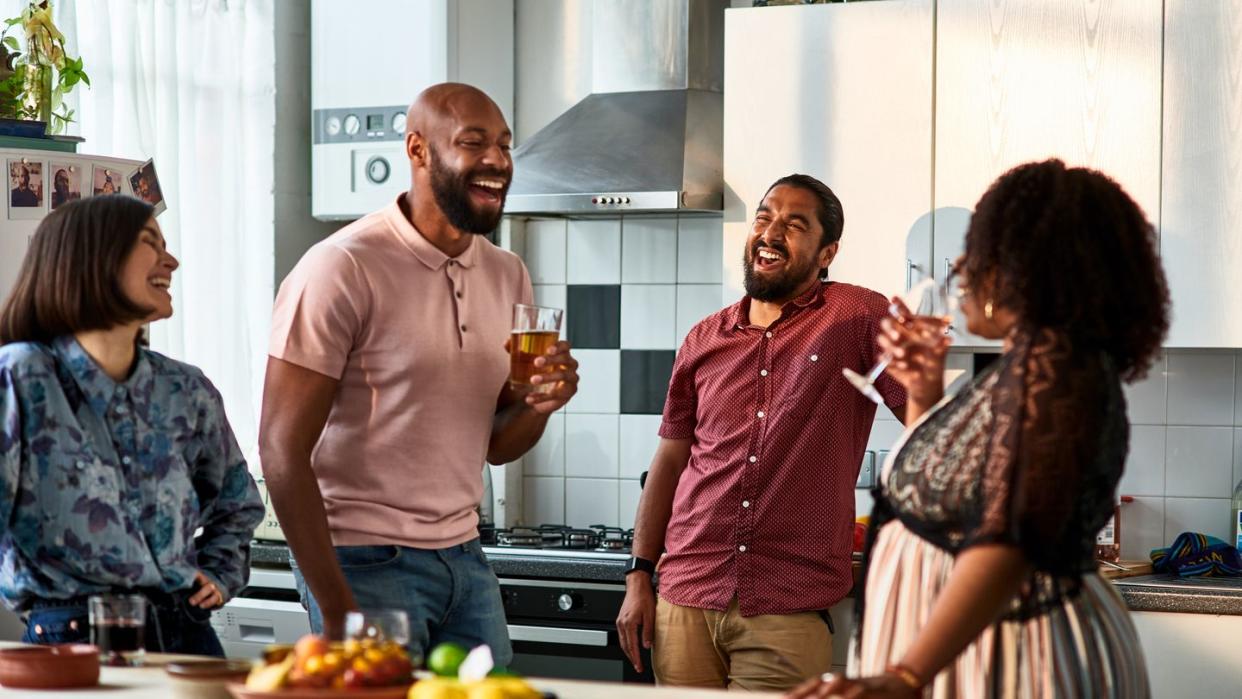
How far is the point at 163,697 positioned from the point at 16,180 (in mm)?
1473

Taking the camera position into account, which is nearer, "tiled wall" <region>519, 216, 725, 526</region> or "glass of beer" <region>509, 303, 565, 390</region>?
"glass of beer" <region>509, 303, 565, 390</region>

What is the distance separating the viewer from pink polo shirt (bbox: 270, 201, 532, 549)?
2342 mm

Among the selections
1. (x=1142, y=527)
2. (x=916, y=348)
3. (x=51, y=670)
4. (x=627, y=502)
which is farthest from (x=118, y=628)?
(x=1142, y=527)

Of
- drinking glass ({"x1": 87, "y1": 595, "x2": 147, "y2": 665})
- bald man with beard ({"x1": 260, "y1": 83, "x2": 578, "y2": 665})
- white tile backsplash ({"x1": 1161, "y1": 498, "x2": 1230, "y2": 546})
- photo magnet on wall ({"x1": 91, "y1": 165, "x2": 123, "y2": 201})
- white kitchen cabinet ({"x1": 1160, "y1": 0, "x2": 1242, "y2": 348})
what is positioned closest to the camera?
drinking glass ({"x1": 87, "y1": 595, "x2": 147, "y2": 665})

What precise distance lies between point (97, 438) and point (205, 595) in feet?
0.96

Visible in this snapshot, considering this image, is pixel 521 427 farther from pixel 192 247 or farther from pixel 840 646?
pixel 192 247

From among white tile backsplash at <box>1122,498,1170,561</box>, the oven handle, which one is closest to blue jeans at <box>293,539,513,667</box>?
the oven handle

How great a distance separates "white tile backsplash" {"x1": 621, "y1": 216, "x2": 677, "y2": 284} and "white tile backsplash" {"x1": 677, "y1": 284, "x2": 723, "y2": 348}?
0.15 feet

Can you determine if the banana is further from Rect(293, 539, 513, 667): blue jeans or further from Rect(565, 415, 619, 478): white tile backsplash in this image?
Rect(565, 415, 619, 478): white tile backsplash

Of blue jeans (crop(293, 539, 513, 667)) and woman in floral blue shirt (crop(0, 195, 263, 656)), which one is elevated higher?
woman in floral blue shirt (crop(0, 195, 263, 656))

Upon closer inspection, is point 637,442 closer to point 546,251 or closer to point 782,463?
point 546,251

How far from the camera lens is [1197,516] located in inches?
144

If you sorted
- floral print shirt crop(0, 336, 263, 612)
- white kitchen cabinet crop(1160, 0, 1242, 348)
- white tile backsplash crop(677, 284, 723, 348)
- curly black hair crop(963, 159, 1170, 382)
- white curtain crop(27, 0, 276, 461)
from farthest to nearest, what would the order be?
1. white tile backsplash crop(677, 284, 723, 348)
2. white curtain crop(27, 0, 276, 461)
3. white kitchen cabinet crop(1160, 0, 1242, 348)
4. floral print shirt crop(0, 336, 263, 612)
5. curly black hair crop(963, 159, 1170, 382)

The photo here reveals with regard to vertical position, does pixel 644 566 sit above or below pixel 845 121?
below
